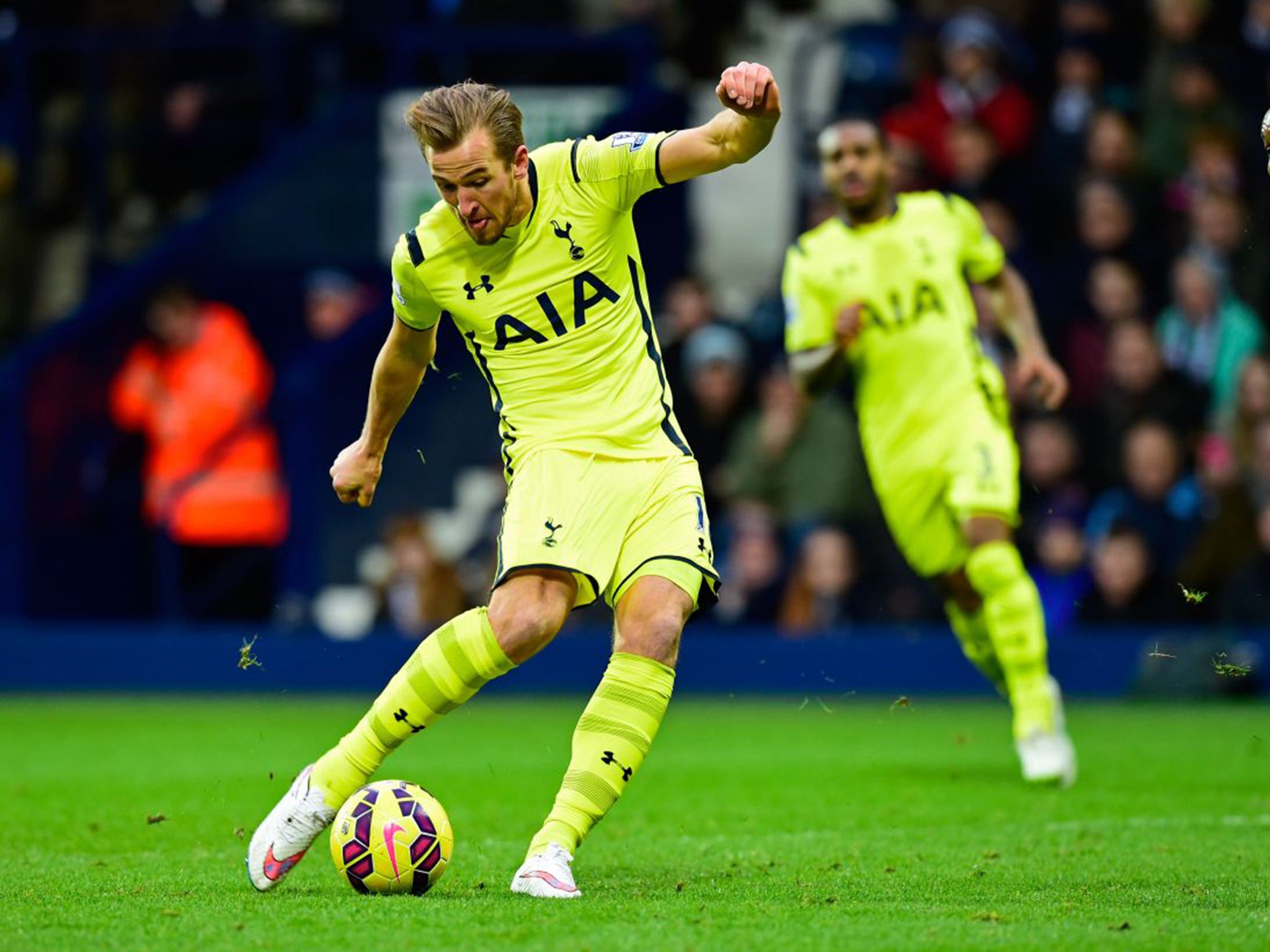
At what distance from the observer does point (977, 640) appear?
32.7ft

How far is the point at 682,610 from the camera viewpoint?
651 centimetres

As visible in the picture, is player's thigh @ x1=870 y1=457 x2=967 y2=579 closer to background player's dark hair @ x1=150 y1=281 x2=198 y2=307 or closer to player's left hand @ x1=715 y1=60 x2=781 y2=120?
player's left hand @ x1=715 y1=60 x2=781 y2=120

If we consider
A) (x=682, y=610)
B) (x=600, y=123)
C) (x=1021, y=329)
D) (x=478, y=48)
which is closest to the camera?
(x=682, y=610)

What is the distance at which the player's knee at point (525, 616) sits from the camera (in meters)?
6.38

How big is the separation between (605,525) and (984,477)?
11.2 feet

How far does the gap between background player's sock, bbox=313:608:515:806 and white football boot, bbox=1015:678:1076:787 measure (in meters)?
3.44

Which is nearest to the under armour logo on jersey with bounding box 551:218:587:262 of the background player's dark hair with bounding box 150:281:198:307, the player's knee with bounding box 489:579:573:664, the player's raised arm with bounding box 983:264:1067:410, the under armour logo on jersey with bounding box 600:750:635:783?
the player's knee with bounding box 489:579:573:664

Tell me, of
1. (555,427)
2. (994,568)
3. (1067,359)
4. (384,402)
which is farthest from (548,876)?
(1067,359)

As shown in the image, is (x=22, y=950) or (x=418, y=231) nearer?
(x=22, y=950)

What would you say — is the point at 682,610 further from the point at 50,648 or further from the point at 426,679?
the point at 50,648

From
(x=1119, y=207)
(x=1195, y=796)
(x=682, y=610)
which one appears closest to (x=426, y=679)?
(x=682, y=610)

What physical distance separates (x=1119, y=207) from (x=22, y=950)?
1071 cm

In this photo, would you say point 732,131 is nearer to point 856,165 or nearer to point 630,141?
point 630,141

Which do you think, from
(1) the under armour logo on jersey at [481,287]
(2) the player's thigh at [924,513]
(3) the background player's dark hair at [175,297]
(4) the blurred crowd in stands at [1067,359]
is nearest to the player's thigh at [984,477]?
(2) the player's thigh at [924,513]
